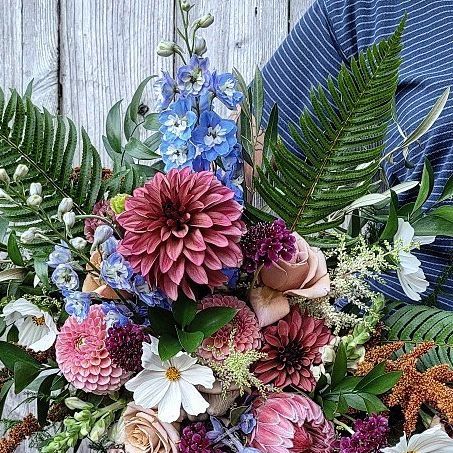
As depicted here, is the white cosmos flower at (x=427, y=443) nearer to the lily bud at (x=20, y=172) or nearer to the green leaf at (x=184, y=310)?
the green leaf at (x=184, y=310)

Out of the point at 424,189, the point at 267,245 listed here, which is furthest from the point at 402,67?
the point at 267,245

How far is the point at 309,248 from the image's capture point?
499mm

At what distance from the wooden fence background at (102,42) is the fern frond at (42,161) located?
20.3 inches

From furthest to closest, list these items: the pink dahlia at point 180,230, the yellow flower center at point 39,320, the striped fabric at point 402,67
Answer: the striped fabric at point 402,67, the yellow flower center at point 39,320, the pink dahlia at point 180,230

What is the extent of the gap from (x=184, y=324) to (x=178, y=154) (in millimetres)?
107

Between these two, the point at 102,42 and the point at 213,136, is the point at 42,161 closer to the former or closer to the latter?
the point at 213,136

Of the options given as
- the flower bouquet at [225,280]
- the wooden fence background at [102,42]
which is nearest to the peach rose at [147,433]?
the flower bouquet at [225,280]

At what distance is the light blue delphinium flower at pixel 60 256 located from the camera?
477mm

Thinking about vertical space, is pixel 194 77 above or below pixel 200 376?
above

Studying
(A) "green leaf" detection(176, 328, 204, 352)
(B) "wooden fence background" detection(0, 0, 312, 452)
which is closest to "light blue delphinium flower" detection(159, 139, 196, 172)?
(A) "green leaf" detection(176, 328, 204, 352)

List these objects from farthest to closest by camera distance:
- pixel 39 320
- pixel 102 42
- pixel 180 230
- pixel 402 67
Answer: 1. pixel 102 42
2. pixel 402 67
3. pixel 39 320
4. pixel 180 230

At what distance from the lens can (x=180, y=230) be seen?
43 cm

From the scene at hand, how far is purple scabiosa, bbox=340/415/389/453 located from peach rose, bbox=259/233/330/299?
83 millimetres

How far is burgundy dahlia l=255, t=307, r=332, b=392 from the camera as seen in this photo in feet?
1.62
